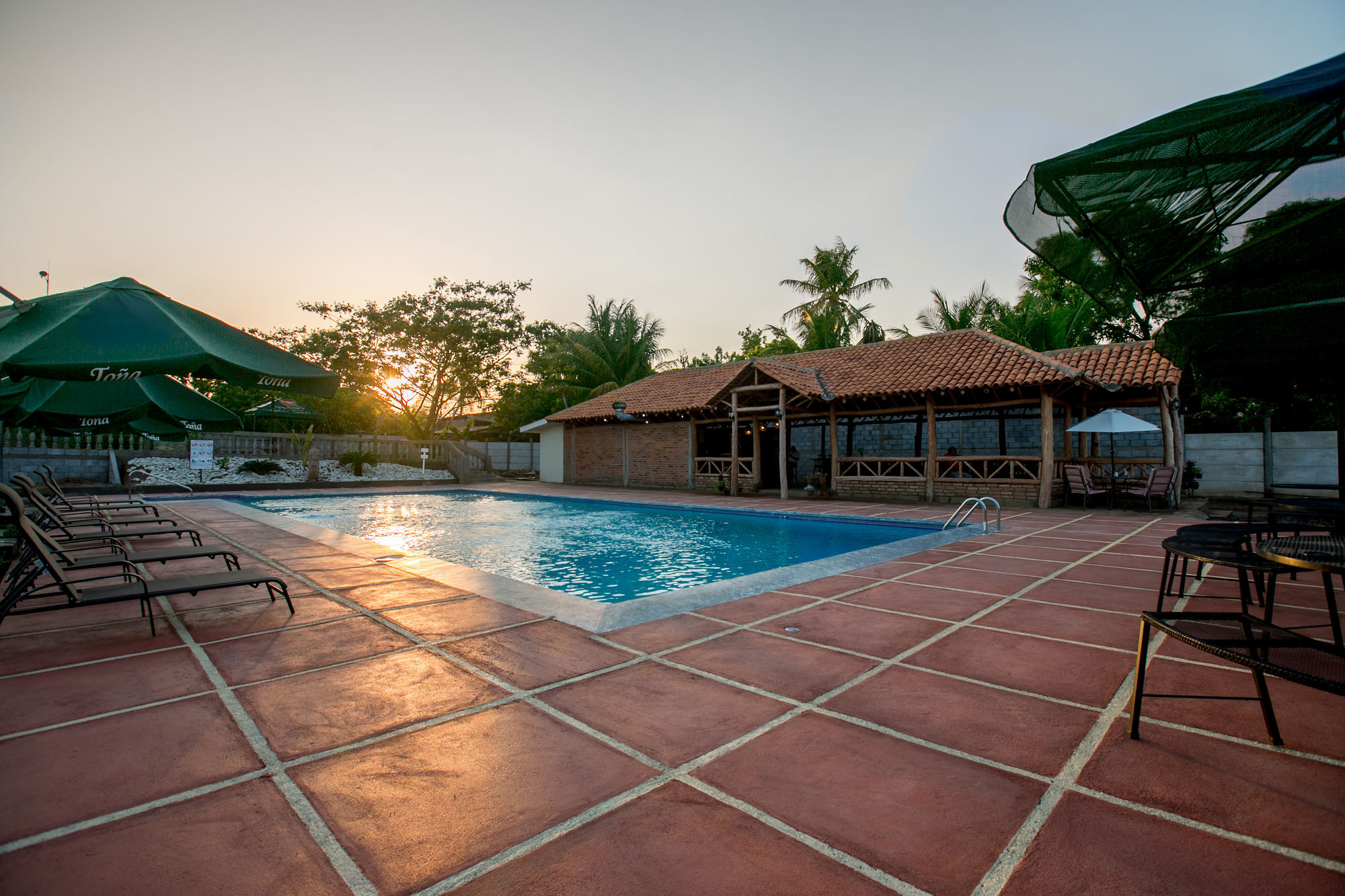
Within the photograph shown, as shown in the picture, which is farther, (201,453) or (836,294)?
(836,294)

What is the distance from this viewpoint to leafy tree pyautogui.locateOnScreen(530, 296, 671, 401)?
90.3 ft

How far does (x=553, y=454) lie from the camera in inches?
901

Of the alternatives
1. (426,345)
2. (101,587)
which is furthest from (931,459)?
(426,345)

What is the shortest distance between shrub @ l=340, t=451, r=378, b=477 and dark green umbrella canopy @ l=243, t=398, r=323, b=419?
1.83 meters

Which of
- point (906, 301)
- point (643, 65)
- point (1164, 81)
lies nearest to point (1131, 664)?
point (1164, 81)

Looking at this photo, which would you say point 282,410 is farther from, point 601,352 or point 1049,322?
point 1049,322

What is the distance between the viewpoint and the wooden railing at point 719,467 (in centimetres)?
1723

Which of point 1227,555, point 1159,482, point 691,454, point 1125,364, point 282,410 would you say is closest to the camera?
point 1227,555

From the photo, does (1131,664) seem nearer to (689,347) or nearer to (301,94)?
(301,94)

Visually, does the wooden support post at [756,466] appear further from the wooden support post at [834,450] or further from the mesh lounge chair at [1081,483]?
the mesh lounge chair at [1081,483]

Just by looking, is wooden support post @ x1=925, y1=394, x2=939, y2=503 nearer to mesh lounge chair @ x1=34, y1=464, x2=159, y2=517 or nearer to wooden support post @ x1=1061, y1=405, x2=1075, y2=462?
wooden support post @ x1=1061, y1=405, x2=1075, y2=462

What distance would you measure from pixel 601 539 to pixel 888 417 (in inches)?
438

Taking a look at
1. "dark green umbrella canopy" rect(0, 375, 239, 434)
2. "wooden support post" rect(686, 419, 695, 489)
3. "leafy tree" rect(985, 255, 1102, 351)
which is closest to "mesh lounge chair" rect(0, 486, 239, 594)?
"dark green umbrella canopy" rect(0, 375, 239, 434)

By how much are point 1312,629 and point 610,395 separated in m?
19.3
